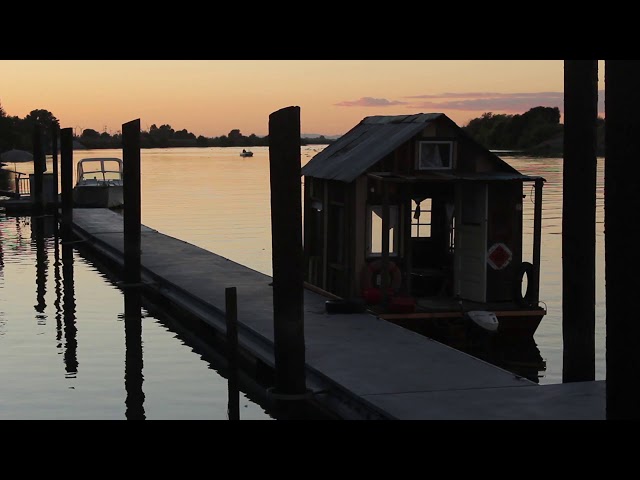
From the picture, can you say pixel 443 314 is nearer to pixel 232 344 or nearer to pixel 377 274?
pixel 377 274

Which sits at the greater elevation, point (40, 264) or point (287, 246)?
point (287, 246)

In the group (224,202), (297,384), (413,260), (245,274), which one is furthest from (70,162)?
(224,202)

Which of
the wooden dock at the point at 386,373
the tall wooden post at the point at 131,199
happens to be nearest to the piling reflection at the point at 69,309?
the tall wooden post at the point at 131,199

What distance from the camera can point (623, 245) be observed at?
518cm

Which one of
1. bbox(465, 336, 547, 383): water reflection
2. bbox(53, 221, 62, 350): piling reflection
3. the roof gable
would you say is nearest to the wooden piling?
the roof gable

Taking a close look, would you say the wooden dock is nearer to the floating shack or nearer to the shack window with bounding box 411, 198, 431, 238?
the floating shack

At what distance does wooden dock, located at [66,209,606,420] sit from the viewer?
406 inches

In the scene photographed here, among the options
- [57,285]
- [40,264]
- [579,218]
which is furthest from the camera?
[40,264]

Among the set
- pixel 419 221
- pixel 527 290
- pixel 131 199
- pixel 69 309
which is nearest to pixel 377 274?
pixel 527 290

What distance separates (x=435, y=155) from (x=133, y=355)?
7297 mm

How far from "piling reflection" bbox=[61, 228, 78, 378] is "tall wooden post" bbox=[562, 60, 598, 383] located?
31.7 feet
